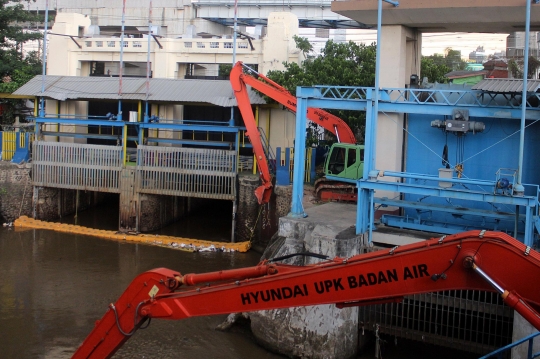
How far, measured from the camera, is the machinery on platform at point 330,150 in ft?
65.1

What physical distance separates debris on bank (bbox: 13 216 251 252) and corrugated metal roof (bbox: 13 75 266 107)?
534cm

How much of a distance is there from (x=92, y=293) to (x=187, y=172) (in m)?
7.13

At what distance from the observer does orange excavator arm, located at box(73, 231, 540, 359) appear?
668 centimetres

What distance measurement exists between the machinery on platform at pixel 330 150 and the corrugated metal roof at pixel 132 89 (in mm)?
2585

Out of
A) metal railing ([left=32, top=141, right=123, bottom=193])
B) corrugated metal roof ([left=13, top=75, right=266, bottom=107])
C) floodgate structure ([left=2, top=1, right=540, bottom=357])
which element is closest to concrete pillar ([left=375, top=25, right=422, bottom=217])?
floodgate structure ([left=2, top=1, right=540, bottom=357])

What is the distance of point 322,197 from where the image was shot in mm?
20516

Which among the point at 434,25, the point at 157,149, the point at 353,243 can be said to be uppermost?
the point at 434,25

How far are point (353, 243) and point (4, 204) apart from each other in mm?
16975

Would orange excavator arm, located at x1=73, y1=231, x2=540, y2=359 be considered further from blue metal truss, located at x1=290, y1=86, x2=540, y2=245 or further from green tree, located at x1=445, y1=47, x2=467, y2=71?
green tree, located at x1=445, y1=47, x2=467, y2=71

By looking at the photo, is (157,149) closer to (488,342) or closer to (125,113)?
(125,113)

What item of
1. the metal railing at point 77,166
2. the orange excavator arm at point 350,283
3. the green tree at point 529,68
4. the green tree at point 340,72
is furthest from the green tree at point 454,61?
the orange excavator arm at point 350,283

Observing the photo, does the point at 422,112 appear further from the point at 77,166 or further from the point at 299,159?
A: the point at 77,166

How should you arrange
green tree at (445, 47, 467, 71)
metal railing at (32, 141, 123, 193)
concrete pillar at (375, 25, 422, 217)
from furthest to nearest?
green tree at (445, 47, 467, 71)
metal railing at (32, 141, 123, 193)
concrete pillar at (375, 25, 422, 217)

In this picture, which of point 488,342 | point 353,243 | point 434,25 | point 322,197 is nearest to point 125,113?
point 322,197
